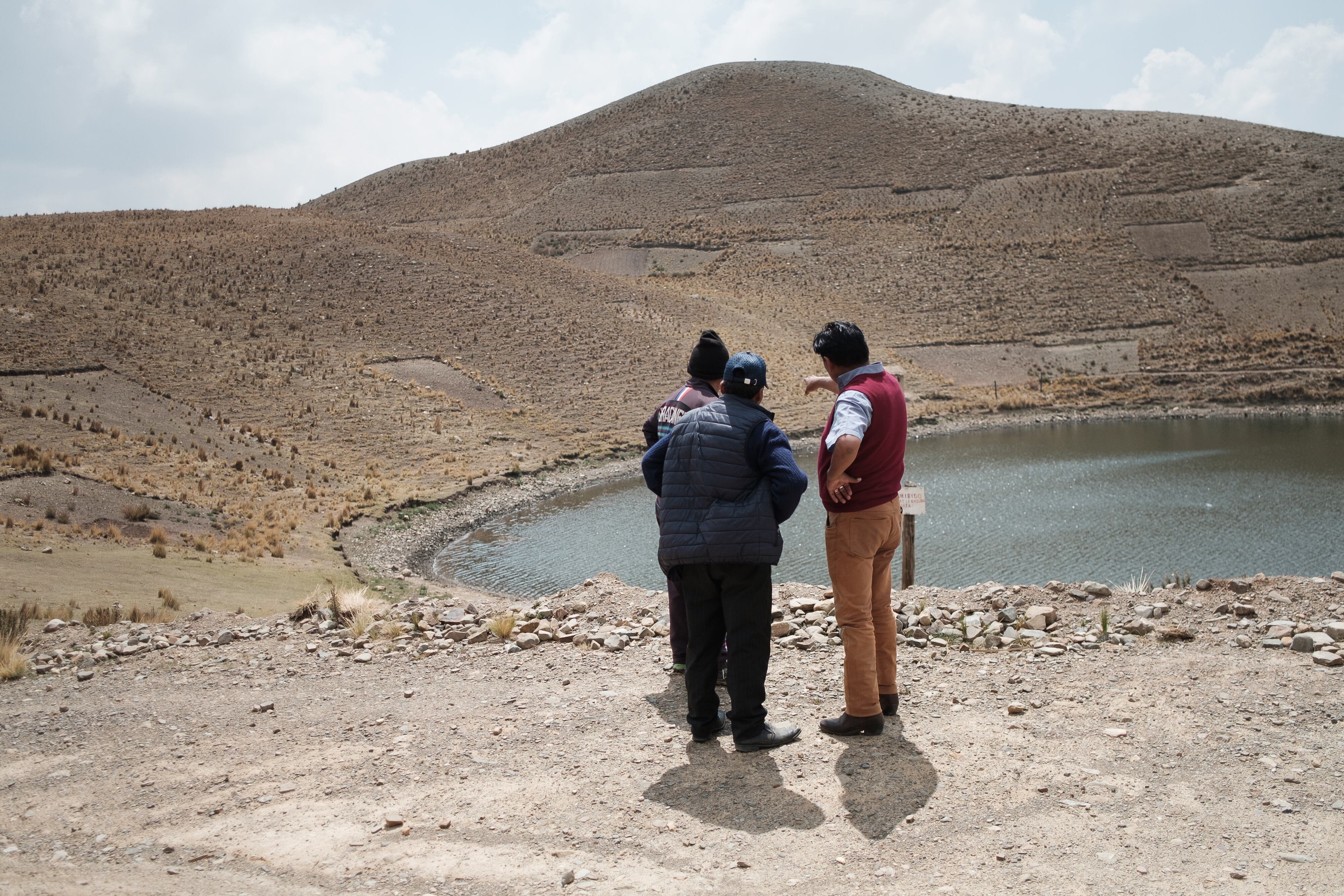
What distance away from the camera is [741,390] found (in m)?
5.08

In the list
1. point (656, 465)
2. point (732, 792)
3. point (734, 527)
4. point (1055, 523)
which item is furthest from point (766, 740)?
point (1055, 523)

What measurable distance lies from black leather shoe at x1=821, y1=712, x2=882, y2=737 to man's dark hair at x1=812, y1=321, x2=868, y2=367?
2.00 meters

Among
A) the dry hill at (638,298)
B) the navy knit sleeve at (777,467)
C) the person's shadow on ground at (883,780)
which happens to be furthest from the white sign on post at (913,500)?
the dry hill at (638,298)

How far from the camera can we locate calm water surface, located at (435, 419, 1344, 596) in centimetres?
1514

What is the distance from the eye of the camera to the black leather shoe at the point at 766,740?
5.09m

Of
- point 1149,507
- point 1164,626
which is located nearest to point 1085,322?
point 1149,507

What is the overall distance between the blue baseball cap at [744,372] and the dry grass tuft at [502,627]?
3964 mm

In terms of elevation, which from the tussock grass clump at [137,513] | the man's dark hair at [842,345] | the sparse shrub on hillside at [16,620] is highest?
the man's dark hair at [842,345]

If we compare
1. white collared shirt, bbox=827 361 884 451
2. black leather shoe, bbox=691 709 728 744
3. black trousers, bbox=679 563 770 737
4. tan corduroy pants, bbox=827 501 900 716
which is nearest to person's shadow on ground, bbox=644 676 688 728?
black leather shoe, bbox=691 709 728 744

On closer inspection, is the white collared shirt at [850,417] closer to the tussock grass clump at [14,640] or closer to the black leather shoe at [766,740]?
the black leather shoe at [766,740]

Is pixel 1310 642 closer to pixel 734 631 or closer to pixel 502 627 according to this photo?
pixel 734 631

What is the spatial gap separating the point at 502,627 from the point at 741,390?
4022mm

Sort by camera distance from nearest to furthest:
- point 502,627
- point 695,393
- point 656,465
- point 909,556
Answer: point 656,465
point 695,393
point 502,627
point 909,556

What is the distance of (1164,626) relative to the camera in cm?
703
